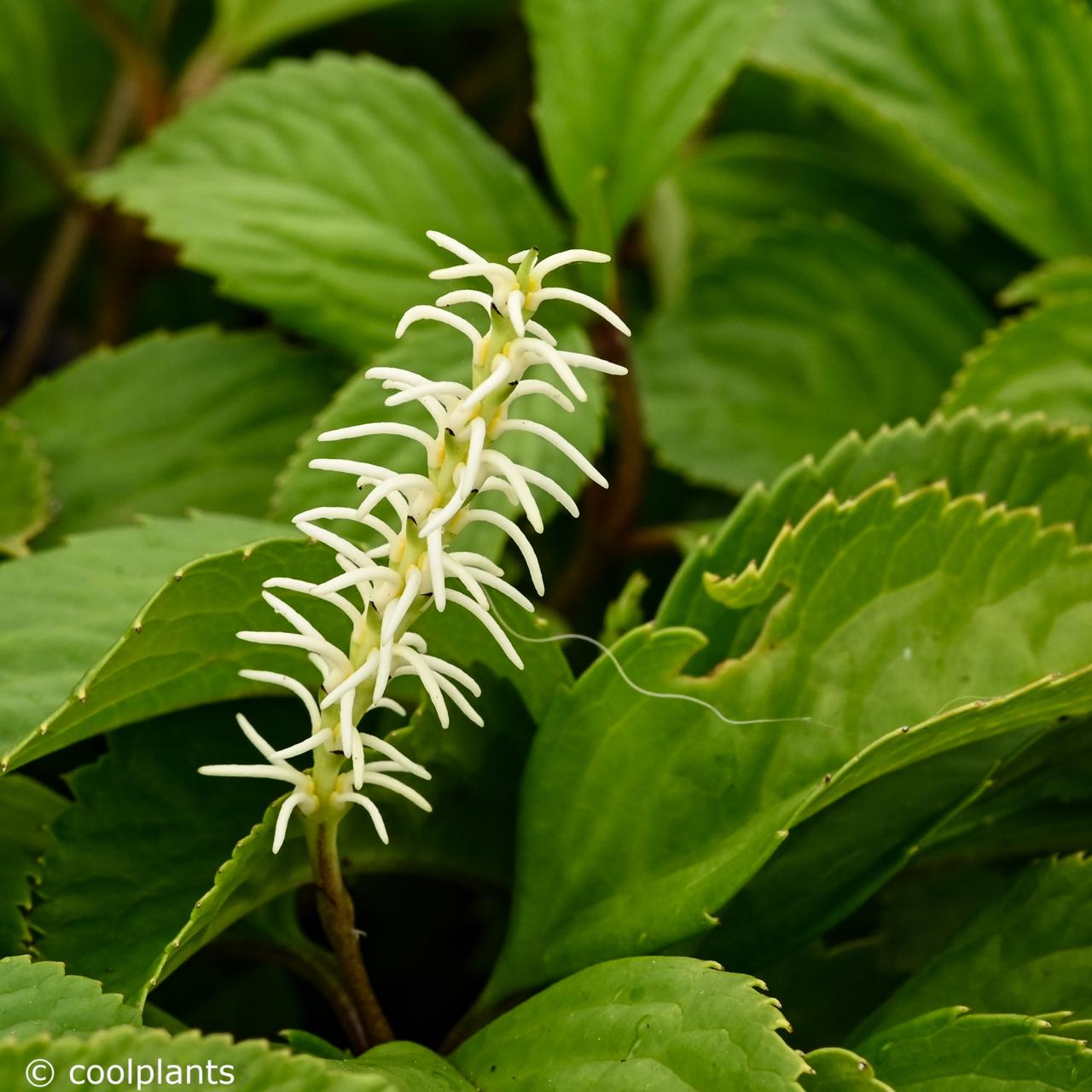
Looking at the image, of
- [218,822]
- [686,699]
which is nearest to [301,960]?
[218,822]

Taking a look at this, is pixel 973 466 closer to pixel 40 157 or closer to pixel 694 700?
pixel 694 700

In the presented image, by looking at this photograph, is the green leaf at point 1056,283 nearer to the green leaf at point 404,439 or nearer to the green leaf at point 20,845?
the green leaf at point 404,439

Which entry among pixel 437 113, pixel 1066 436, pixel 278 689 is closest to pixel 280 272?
pixel 437 113

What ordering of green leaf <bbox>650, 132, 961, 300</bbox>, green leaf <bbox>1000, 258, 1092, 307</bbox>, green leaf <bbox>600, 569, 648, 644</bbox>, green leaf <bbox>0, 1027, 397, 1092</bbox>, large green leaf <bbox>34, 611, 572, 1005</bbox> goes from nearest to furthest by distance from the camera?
green leaf <bbox>0, 1027, 397, 1092</bbox> → large green leaf <bbox>34, 611, 572, 1005</bbox> → green leaf <bbox>600, 569, 648, 644</bbox> → green leaf <bbox>1000, 258, 1092, 307</bbox> → green leaf <bbox>650, 132, 961, 300</bbox>

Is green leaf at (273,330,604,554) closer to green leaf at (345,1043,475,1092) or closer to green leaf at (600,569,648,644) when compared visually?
green leaf at (600,569,648,644)

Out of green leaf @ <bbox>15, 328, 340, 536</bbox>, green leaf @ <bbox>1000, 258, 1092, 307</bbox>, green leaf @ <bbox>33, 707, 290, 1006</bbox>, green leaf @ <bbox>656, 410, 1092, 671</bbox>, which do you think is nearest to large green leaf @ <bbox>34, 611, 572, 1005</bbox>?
green leaf @ <bbox>33, 707, 290, 1006</bbox>

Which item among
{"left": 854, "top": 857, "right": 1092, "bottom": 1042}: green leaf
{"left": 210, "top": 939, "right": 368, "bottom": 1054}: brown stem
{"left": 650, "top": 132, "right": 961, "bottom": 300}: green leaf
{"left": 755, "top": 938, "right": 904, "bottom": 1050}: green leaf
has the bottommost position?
{"left": 755, "top": 938, "right": 904, "bottom": 1050}: green leaf
